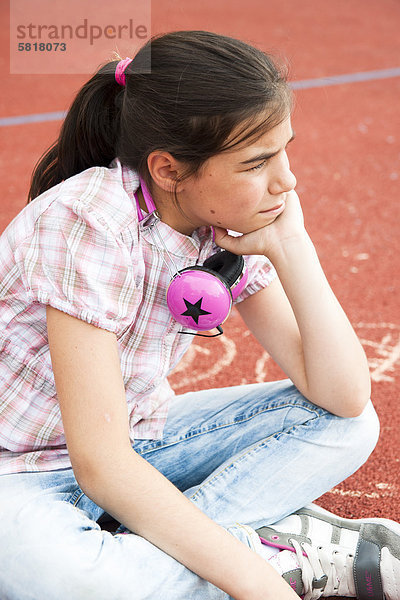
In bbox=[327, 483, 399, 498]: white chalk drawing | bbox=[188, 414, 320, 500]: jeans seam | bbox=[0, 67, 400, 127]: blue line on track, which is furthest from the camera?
bbox=[0, 67, 400, 127]: blue line on track

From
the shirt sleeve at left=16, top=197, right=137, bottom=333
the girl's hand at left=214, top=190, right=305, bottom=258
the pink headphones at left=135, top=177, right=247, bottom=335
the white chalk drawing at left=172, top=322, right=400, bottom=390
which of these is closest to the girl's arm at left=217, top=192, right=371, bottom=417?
the girl's hand at left=214, top=190, right=305, bottom=258

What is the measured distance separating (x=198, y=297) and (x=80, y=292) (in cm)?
18

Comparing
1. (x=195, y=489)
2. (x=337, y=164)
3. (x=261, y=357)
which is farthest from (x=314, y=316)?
(x=337, y=164)

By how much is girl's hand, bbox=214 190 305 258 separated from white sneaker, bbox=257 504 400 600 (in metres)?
0.47

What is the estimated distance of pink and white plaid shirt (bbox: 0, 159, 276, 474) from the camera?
106 centimetres

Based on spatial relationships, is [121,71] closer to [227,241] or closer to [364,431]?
[227,241]

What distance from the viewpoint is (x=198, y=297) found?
44.1 inches

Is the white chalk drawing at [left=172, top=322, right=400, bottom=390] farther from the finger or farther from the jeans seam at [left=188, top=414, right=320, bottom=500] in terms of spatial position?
the finger

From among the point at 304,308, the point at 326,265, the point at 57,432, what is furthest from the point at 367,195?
the point at 57,432

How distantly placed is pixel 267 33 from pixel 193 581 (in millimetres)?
4168

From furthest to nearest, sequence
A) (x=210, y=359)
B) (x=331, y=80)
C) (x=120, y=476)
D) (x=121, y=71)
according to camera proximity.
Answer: (x=331, y=80), (x=210, y=359), (x=121, y=71), (x=120, y=476)

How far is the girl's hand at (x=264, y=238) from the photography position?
1.23m

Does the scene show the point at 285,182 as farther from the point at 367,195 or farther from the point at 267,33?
the point at 267,33

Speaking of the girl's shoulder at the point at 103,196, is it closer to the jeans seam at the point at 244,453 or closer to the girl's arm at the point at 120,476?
the girl's arm at the point at 120,476
